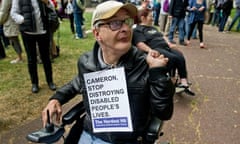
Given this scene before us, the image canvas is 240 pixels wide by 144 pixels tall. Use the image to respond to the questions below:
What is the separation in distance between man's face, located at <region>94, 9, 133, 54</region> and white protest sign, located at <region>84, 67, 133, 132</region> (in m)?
0.16

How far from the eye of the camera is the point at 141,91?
1798 millimetres

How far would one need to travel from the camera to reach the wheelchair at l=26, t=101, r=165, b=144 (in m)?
1.77

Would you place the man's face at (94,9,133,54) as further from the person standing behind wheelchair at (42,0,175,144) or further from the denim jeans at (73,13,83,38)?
the denim jeans at (73,13,83,38)

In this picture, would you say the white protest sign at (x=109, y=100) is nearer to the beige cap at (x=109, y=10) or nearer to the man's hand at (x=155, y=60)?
the man's hand at (x=155, y=60)

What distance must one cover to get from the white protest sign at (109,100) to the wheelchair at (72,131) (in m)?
0.16

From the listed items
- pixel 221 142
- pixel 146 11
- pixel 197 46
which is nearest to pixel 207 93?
pixel 221 142

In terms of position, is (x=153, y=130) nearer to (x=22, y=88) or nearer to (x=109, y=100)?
(x=109, y=100)

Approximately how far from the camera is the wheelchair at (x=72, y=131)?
69.5 inches

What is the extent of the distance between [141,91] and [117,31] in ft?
1.43

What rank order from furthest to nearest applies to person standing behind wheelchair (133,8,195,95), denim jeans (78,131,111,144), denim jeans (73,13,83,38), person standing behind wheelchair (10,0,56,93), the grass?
denim jeans (73,13,83,38), person standing behind wheelchair (10,0,56,93), the grass, person standing behind wheelchair (133,8,195,95), denim jeans (78,131,111,144)

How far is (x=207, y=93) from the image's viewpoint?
15.2 ft

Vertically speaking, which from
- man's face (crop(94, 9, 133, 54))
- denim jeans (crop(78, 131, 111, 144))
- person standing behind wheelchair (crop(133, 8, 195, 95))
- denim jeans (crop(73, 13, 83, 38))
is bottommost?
denim jeans (crop(73, 13, 83, 38))

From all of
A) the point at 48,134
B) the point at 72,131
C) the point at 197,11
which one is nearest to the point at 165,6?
the point at 197,11

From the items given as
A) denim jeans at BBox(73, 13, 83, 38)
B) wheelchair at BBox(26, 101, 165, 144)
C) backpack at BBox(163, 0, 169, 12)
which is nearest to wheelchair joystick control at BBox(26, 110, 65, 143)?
wheelchair at BBox(26, 101, 165, 144)
